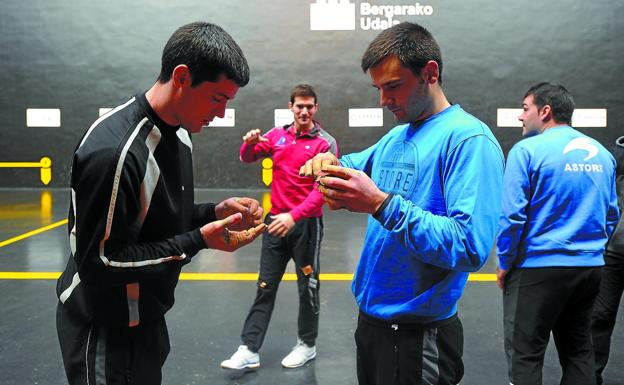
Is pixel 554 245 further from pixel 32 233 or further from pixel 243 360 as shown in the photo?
pixel 32 233

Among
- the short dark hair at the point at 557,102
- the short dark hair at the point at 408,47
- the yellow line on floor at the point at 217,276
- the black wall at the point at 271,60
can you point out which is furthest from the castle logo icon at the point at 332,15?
the short dark hair at the point at 408,47

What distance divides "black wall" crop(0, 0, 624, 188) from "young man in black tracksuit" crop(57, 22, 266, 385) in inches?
380

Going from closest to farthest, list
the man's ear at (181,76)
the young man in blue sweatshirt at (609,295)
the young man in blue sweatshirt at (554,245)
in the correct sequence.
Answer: the man's ear at (181,76) < the young man in blue sweatshirt at (554,245) < the young man in blue sweatshirt at (609,295)

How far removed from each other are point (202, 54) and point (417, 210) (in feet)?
2.57

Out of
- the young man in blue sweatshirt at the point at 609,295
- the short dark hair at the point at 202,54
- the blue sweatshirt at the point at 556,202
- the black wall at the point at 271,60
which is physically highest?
the black wall at the point at 271,60

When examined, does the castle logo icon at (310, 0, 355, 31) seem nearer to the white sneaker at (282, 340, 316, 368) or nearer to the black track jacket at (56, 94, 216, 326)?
the white sneaker at (282, 340, 316, 368)

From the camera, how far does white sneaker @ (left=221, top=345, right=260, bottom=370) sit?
318 cm

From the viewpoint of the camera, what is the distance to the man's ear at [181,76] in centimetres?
152

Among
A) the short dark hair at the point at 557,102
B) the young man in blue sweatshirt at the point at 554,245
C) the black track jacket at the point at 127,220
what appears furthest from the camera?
the short dark hair at the point at 557,102

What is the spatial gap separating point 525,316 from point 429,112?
52.3 inches

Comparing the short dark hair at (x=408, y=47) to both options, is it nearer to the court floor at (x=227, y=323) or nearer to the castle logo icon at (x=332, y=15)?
the court floor at (x=227, y=323)

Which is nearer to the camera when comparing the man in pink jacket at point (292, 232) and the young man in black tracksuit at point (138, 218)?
the young man in black tracksuit at point (138, 218)

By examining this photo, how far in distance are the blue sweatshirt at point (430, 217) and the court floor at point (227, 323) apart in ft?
5.13

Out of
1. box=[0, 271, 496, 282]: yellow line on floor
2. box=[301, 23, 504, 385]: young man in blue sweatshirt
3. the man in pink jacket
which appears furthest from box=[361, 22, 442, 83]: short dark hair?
box=[0, 271, 496, 282]: yellow line on floor
